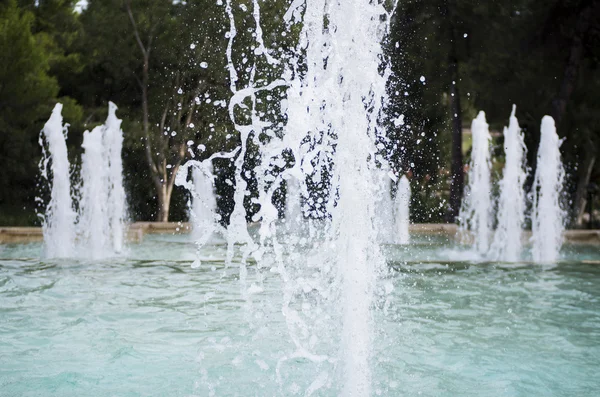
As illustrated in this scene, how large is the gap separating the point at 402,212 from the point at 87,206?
740 centimetres

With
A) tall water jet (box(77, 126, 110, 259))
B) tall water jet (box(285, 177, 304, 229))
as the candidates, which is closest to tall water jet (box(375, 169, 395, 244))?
tall water jet (box(285, 177, 304, 229))

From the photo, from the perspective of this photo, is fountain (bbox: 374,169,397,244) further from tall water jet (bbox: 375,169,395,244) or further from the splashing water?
the splashing water

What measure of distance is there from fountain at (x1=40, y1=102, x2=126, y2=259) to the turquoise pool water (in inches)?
80.1

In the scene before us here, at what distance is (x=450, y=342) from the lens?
6.05 m

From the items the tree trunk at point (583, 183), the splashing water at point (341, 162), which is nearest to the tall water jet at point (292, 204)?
the tree trunk at point (583, 183)

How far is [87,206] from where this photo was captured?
43.4 ft

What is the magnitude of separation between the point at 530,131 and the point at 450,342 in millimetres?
15822

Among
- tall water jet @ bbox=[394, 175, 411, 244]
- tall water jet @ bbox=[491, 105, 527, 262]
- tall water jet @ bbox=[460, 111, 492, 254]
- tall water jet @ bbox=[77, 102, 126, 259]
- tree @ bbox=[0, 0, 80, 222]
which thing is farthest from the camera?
tree @ bbox=[0, 0, 80, 222]

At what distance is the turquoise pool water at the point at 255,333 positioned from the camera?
16.1ft

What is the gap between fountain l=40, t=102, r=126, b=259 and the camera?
12.3 metres

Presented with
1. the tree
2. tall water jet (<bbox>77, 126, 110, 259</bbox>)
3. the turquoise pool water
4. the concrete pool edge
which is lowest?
the turquoise pool water

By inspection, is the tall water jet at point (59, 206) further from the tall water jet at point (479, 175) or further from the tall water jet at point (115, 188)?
the tall water jet at point (479, 175)

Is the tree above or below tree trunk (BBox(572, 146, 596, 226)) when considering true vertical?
above

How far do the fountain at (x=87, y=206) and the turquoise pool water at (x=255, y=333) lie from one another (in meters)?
2.03
